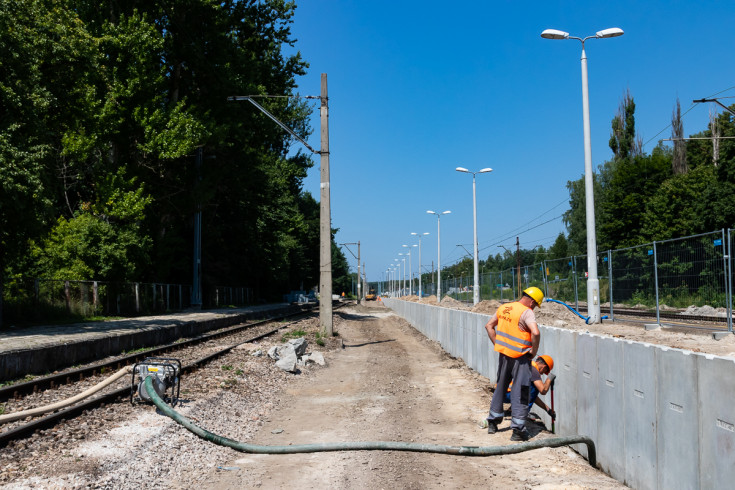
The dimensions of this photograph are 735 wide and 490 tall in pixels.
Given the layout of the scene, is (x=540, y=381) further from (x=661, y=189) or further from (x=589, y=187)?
(x=661, y=189)

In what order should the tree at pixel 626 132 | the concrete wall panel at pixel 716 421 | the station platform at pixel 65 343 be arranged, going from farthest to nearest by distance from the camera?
the tree at pixel 626 132 < the station platform at pixel 65 343 < the concrete wall panel at pixel 716 421

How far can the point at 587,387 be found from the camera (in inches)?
280

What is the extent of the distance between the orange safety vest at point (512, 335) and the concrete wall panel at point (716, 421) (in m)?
3.15

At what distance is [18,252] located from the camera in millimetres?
19453

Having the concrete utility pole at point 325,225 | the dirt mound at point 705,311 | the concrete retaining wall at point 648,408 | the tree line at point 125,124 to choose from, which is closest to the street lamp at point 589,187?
the dirt mound at point 705,311

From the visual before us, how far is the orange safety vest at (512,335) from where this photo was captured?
782cm

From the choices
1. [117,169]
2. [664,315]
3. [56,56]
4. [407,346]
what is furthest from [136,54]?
[664,315]

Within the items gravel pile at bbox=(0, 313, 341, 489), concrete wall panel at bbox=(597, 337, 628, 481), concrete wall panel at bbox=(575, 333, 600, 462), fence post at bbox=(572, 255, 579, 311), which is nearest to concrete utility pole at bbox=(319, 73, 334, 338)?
fence post at bbox=(572, 255, 579, 311)

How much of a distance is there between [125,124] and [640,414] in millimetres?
28078

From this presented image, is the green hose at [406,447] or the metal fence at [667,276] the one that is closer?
the green hose at [406,447]

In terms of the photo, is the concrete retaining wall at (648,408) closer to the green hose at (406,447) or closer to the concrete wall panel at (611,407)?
the concrete wall panel at (611,407)

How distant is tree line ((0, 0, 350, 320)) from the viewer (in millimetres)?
18375

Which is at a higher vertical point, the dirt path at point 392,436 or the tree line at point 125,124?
the tree line at point 125,124

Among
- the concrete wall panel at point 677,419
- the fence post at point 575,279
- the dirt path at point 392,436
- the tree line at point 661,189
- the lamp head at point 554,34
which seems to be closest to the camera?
the concrete wall panel at point 677,419
